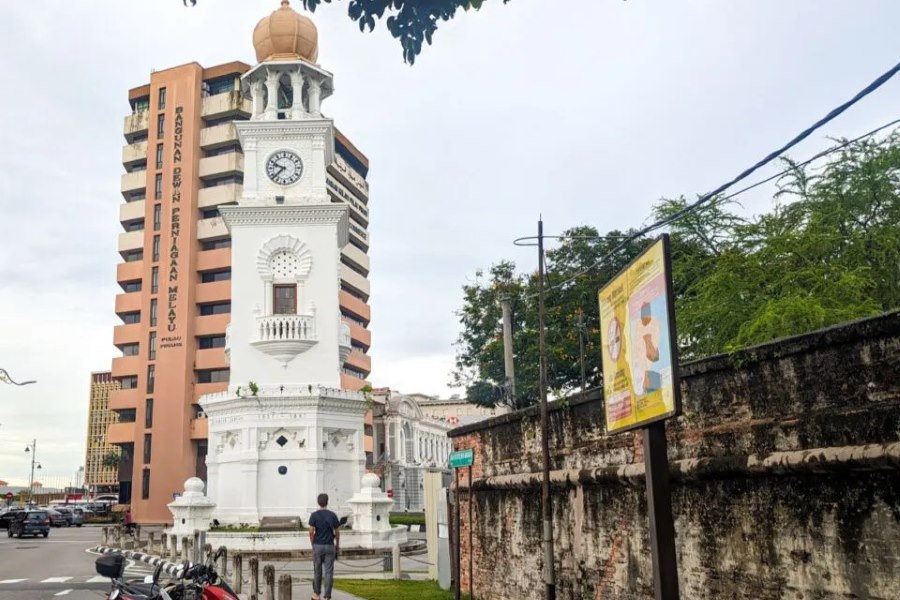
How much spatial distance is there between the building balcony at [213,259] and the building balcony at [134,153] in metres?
9.39

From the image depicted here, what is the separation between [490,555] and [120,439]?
1992 inches

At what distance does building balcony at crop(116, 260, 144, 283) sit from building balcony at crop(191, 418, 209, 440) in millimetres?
11932

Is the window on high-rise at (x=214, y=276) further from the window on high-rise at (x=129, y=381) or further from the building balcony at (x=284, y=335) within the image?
the building balcony at (x=284, y=335)

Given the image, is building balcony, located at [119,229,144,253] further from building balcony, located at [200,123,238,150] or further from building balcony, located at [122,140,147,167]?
building balcony, located at [200,123,238,150]

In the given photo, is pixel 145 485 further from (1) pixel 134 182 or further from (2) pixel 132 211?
(1) pixel 134 182

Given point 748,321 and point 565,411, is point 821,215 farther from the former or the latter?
point 565,411

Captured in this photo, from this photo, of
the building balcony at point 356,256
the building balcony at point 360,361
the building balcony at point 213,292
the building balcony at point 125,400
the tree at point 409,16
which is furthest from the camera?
the building balcony at point 356,256

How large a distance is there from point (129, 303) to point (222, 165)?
11788 millimetres

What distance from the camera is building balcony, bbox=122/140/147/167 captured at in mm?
62938

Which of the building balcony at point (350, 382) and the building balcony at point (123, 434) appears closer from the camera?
the building balcony at point (123, 434)

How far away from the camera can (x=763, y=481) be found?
714 centimetres

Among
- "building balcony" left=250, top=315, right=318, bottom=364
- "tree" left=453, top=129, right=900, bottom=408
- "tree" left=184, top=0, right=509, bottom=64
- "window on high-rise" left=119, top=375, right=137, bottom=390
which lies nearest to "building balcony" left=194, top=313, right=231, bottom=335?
"window on high-rise" left=119, top=375, right=137, bottom=390

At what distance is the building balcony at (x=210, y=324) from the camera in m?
57.0

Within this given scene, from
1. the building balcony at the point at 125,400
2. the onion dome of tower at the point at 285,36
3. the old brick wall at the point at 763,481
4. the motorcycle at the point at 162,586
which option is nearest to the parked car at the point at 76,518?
the building balcony at the point at 125,400
